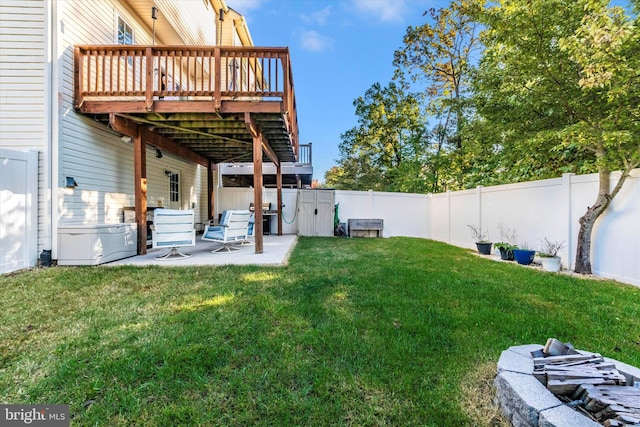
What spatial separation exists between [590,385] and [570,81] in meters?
5.42

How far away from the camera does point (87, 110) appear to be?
5230mm

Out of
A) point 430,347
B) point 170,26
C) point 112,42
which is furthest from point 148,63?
point 430,347

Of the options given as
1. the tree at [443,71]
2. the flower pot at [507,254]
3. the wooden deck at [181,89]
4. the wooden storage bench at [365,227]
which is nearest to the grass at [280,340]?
the flower pot at [507,254]

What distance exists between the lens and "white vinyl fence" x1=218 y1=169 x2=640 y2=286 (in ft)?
15.2

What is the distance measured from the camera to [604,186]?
16.0 ft

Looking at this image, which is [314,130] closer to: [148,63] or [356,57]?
[356,57]

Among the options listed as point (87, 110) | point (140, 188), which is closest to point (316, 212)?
point (140, 188)

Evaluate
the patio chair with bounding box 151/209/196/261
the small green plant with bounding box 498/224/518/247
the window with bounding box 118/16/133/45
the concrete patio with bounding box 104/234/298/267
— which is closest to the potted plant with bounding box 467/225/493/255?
the small green plant with bounding box 498/224/518/247

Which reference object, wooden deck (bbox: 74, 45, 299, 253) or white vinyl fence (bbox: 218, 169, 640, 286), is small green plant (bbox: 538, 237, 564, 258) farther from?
wooden deck (bbox: 74, 45, 299, 253)

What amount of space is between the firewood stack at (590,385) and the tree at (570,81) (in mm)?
3790

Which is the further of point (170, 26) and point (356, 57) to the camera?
point (356, 57)

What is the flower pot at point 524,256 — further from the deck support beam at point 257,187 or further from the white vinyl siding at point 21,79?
the white vinyl siding at point 21,79

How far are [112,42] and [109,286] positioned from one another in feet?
18.0

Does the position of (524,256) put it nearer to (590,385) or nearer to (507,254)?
(507,254)
